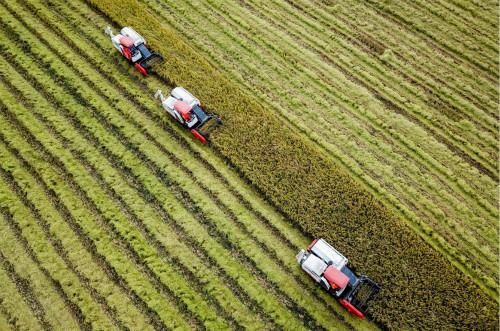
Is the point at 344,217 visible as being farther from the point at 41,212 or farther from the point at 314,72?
the point at 41,212

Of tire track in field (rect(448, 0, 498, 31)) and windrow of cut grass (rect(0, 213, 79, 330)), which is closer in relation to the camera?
windrow of cut grass (rect(0, 213, 79, 330))

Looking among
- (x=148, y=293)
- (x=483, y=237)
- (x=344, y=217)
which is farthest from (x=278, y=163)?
(x=483, y=237)

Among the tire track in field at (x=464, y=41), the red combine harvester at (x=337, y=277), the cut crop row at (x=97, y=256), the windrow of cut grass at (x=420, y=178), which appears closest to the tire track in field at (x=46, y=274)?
the cut crop row at (x=97, y=256)

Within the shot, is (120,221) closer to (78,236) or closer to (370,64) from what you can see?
(78,236)

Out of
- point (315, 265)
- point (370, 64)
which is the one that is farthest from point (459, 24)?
point (315, 265)

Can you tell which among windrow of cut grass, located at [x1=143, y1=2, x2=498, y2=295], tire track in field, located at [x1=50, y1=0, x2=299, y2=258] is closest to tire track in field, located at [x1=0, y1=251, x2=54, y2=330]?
tire track in field, located at [x1=50, y1=0, x2=299, y2=258]

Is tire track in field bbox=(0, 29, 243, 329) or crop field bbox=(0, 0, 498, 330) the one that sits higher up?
crop field bbox=(0, 0, 498, 330)

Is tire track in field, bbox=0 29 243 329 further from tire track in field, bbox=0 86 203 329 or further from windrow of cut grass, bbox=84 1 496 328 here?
windrow of cut grass, bbox=84 1 496 328

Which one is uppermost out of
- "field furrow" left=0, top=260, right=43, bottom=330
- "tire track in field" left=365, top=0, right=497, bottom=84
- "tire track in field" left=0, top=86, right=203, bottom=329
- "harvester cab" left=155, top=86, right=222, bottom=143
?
"tire track in field" left=365, top=0, right=497, bottom=84
